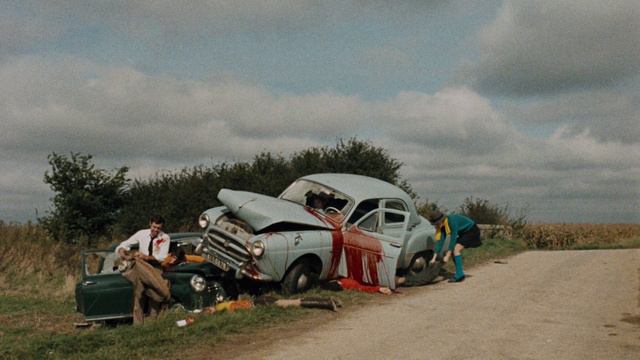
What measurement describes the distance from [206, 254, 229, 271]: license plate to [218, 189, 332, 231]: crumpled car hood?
2.78 feet

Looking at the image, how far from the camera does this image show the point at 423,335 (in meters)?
8.13

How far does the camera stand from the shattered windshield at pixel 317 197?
12.8m

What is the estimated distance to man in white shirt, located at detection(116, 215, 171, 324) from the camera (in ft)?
31.6

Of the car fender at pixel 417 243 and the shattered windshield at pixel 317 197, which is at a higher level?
the shattered windshield at pixel 317 197

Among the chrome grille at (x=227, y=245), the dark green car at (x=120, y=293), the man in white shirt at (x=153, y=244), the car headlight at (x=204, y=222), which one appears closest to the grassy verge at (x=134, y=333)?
the dark green car at (x=120, y=293)

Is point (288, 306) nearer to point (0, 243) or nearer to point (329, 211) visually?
point (329, 211)

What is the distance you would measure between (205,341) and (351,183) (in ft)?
20.6

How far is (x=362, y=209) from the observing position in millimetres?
13070

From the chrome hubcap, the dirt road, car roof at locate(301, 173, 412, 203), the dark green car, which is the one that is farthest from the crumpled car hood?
the dirt road

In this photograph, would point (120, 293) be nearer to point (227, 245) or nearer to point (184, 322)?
point (184, 322)

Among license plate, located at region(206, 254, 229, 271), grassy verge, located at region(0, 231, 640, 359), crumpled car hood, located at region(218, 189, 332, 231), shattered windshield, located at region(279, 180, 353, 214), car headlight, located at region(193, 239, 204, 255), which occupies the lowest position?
grassy verge, located at region(0, 231, 640, 359)

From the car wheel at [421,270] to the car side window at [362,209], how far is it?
1620 millimetres

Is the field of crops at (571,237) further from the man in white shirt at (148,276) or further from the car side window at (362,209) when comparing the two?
the man in white shirt at (148,276)

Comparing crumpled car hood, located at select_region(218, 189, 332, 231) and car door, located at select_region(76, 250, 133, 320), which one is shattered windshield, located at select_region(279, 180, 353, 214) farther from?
car door, located at select_region(76, 250, 133, 320)
